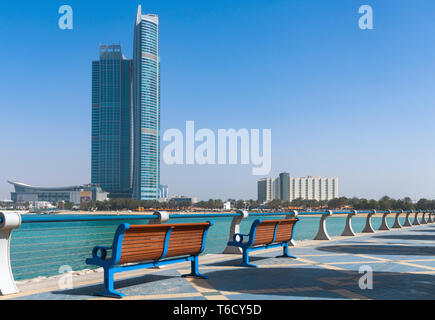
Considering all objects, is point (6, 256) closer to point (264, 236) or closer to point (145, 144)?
point (264, 236)

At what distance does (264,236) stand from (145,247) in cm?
347

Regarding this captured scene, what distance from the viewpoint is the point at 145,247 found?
233 inches

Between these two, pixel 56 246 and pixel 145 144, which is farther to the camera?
pixel 145 144

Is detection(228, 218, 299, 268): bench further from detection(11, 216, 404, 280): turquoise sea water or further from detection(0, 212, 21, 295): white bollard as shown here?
detection(0, 212, 21, 295): white bollard

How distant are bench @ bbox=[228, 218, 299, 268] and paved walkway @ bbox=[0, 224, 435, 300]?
37 cm

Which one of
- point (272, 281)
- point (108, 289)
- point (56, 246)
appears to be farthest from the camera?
point (56, 246)

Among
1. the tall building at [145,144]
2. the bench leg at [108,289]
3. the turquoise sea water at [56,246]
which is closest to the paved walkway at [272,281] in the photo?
the bench leg at [108,289]

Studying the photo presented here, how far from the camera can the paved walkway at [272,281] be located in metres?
5.76

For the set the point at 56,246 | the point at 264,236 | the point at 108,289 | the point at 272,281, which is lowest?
the point at 56,246

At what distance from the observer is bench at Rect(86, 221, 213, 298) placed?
5539mm

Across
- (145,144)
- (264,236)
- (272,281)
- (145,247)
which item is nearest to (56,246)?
(264,236)

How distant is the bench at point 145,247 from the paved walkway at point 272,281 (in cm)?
34

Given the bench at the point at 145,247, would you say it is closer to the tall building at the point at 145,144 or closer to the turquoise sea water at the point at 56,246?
the turquoise sea water at the point at 56,246
